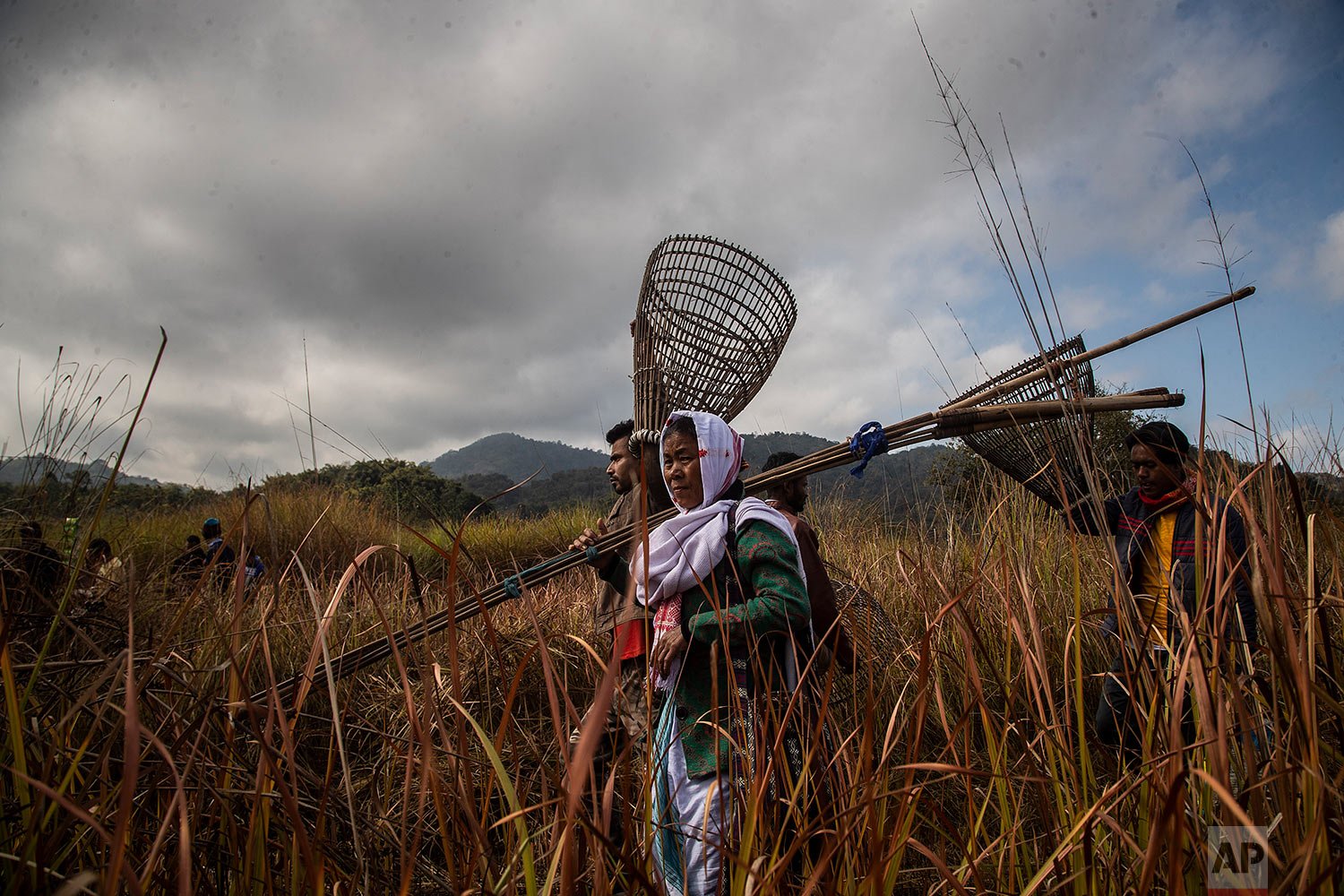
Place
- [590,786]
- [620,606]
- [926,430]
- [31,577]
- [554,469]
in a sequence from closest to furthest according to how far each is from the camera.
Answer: [590,786] < [620,606] < [31,577] < [926,430] < [554,469]

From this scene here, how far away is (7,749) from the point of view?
1.18m

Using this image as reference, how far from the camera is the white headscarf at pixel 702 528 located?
181 centimetres

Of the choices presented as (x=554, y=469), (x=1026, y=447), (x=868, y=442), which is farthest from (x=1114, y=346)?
(x=554, y=469)

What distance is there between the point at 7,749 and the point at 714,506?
1506mm

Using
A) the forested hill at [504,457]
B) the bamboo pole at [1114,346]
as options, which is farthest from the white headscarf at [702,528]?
the forested hill at [504,457]

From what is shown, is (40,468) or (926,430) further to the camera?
(40,468)

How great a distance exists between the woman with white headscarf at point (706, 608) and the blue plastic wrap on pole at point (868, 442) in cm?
35

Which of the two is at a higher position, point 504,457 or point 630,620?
point 504,457

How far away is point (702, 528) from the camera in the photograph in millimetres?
1921

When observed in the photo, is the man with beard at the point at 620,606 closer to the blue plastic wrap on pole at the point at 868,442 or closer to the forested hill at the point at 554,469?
the blue plastic wrap on pole at the point at 868,442

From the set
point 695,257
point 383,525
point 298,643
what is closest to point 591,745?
point 695,257

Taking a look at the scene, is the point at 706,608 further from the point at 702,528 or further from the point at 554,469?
the point at 554,469

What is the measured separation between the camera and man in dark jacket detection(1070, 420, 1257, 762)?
107 cm

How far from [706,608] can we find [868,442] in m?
0.67
